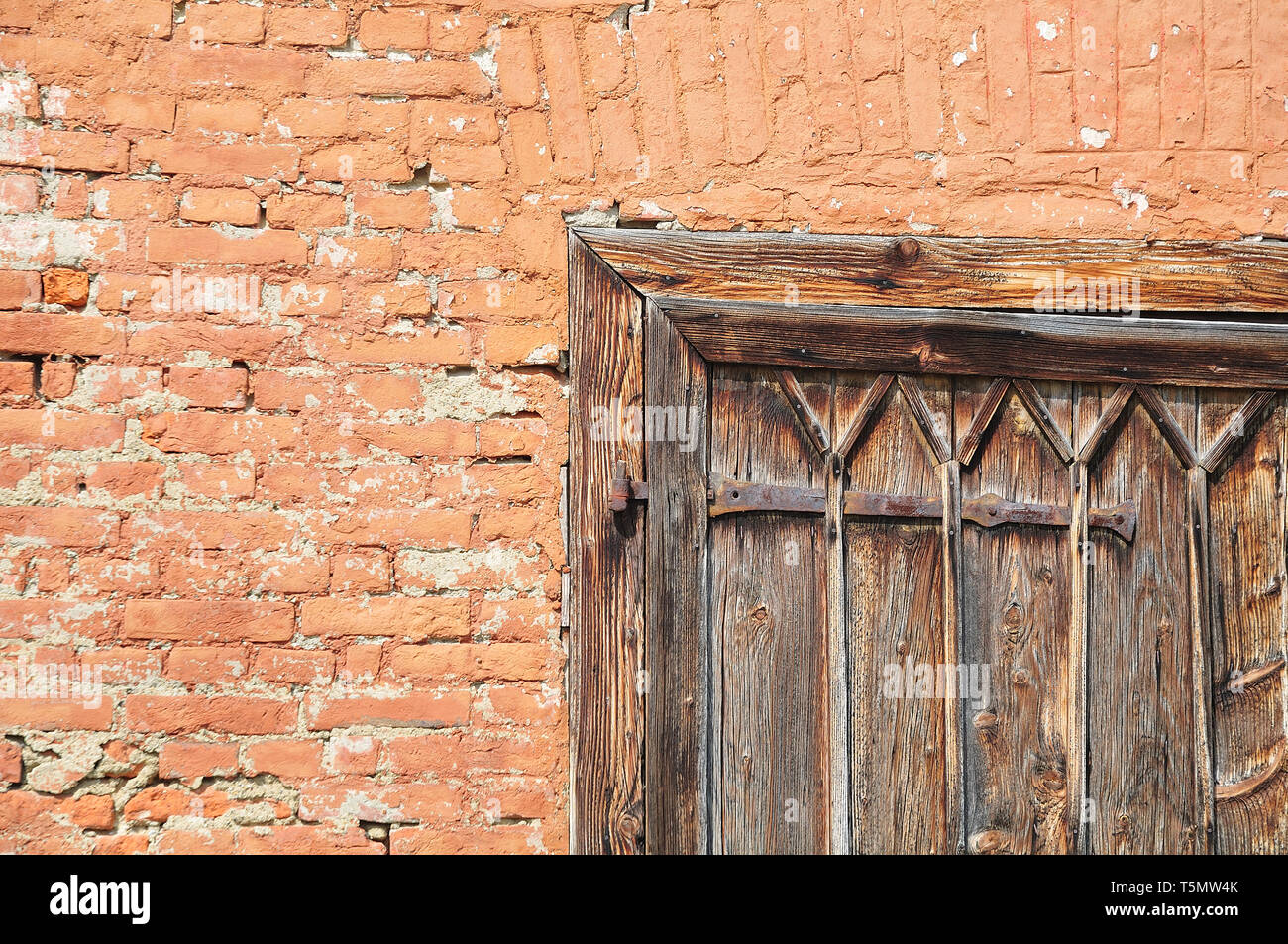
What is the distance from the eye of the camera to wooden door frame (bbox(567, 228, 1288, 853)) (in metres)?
1.70

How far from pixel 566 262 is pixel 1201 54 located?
138 cm

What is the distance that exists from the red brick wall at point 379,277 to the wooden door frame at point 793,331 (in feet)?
0.18

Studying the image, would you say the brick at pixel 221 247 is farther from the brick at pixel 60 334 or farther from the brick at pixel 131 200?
the brick at pixel 60 334

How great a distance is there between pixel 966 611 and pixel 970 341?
22.4 inches

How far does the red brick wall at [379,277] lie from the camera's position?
1640mm

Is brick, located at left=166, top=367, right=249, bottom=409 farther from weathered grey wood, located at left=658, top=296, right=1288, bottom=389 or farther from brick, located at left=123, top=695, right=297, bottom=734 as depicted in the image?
weathered grey wood, located at left=658, top=296, right=1288, bottom=389

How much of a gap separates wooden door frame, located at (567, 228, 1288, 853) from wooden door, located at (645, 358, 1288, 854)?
0.05 metres

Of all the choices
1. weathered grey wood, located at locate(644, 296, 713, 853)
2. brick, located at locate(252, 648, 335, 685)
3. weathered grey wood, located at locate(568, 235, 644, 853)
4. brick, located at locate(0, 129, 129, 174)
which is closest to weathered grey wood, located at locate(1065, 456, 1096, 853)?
weathered grey wood, located at locate(644, 296, 713, 853)

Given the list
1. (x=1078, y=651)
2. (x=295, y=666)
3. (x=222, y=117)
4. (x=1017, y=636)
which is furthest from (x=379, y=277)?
(x=1078, y=651)

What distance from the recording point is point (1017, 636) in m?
1.77

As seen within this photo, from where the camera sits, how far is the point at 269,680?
65.5 inches

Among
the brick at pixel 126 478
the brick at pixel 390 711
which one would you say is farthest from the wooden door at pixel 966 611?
the brick at pixel 126 478

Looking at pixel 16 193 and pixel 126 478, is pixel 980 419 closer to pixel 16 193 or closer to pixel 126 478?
pixel 126 478
